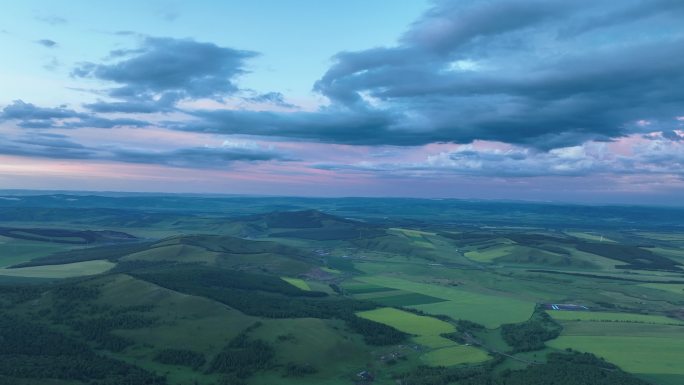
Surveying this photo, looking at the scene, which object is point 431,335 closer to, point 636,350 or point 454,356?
point 454,356

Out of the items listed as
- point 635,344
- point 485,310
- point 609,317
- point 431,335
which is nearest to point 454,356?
point 431,335

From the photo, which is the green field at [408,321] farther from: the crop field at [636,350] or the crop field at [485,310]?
the crop field at [636,350]

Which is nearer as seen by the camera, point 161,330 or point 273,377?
point 273,377

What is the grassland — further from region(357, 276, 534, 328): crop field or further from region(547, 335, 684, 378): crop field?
region(547, 335, 684, 378): crop field

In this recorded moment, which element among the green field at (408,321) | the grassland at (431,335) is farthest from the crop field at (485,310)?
the grassland at (431,335)

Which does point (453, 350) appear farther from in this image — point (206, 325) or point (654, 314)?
point (654, 314)

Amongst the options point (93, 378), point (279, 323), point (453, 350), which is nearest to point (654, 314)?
point (453, 350)

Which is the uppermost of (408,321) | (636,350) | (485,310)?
(636,350)

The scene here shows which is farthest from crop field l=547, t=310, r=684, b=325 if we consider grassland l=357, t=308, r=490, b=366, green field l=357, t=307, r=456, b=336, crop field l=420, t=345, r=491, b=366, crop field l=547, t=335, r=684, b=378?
crop field l=420, t=345, r=491, b=366
